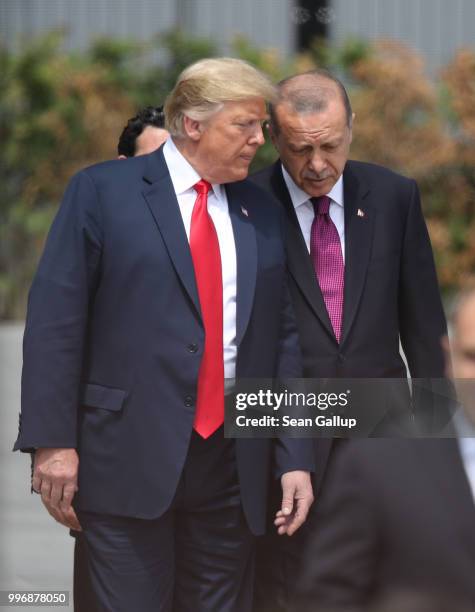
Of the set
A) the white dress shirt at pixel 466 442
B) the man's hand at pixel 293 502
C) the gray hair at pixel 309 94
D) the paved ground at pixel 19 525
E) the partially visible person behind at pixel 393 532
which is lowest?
the partially visible person behind at pixel 393 532

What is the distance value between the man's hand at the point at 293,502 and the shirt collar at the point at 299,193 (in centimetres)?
64

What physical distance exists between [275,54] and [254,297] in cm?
494

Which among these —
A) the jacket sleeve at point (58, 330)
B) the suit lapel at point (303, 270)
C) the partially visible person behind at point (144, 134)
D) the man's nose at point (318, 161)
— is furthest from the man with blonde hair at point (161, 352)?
the partially visible person behind at point (144, 134)

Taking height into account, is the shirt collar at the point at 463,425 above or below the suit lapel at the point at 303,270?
below

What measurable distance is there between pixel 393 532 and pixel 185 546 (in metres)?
1.29

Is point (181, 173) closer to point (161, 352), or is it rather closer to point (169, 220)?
point (169, 220)

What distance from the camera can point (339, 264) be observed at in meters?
3.04

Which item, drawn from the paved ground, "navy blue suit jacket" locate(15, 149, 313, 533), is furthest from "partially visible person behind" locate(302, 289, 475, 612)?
the paved ground

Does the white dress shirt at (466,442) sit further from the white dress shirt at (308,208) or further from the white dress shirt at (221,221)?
the white dress shirt at (308,208)

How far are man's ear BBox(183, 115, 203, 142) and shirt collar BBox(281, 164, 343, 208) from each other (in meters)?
0.35

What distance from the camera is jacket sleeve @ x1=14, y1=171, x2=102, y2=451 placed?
8.79 feet

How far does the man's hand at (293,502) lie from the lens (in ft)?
9.39

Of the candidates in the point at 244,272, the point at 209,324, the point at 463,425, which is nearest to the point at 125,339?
the point at 209,324

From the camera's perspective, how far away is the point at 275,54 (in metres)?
7.52
